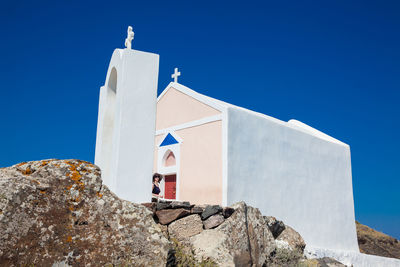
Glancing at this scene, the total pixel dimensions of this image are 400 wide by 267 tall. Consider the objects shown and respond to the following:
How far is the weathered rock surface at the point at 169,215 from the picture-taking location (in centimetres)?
699

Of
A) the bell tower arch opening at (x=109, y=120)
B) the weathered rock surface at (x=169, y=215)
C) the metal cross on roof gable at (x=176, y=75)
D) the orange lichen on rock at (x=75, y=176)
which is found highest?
the metal cross on roof gable at (x=176, y=75)

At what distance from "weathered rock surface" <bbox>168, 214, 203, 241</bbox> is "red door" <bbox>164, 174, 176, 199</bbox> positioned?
6.20m

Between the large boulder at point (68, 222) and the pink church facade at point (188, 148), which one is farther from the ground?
the pink church facade at point (188, 148)

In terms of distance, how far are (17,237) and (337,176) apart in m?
14.1

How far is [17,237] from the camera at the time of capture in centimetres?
333

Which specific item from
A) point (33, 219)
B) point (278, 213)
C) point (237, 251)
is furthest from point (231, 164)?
point (33, 219)

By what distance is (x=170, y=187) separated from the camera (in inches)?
537

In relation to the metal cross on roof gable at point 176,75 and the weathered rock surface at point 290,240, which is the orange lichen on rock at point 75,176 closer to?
the weathered rock surface at point 290,240

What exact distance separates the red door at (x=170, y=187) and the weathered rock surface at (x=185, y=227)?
20.4 feet

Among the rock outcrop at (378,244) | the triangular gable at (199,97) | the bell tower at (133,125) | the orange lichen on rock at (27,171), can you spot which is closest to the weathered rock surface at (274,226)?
Answer: the bell tower at (133,125)

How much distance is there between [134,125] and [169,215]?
207 cm

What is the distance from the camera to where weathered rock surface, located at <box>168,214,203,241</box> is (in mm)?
6848

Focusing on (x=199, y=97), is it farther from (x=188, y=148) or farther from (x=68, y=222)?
(x=68, y=222)

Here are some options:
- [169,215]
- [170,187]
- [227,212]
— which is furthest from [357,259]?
[169,215]
